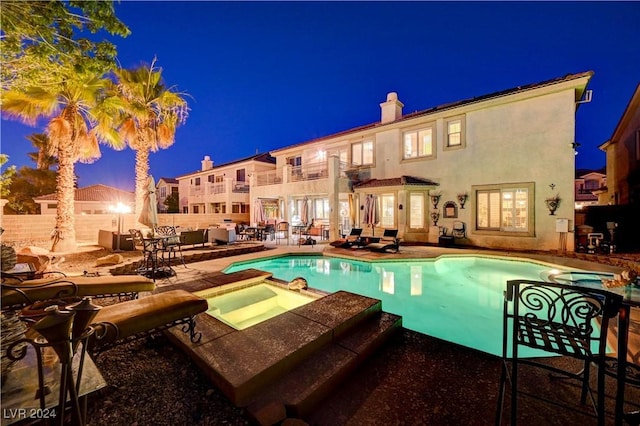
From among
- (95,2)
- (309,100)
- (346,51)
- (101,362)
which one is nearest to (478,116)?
(95,2)

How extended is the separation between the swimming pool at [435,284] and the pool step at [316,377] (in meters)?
2.36

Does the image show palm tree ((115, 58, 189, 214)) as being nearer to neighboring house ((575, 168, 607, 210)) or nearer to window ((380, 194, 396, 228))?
window ((380, 194, 396, 228))

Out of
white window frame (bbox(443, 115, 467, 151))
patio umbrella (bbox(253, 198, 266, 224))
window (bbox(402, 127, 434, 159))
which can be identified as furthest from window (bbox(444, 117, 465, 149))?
patio umbrella (bbox(253, 198, 266, 224))

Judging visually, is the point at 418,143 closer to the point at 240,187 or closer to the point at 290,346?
the point at 290,346

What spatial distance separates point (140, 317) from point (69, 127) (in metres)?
10.5

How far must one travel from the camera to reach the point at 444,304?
6.39m

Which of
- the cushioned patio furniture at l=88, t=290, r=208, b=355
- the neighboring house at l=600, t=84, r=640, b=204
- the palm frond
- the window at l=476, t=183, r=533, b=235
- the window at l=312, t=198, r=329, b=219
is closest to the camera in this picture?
the cushioned patio furniture at l=88, t=290, r=208, b=355

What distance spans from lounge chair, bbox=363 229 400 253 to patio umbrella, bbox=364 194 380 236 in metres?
1.93

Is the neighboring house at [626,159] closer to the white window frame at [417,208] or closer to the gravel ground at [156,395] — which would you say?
the white window frame at [417,208]

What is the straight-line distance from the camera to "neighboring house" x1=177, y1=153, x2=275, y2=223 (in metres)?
23.4

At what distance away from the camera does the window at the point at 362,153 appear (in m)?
16.5

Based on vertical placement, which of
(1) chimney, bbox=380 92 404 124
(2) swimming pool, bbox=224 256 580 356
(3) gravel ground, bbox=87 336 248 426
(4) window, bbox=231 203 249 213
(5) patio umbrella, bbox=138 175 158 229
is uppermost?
(1) chimney, bbox=380 92 404 124

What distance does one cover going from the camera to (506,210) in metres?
12.1

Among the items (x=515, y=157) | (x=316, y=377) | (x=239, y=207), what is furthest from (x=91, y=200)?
(x=515, y=157)
